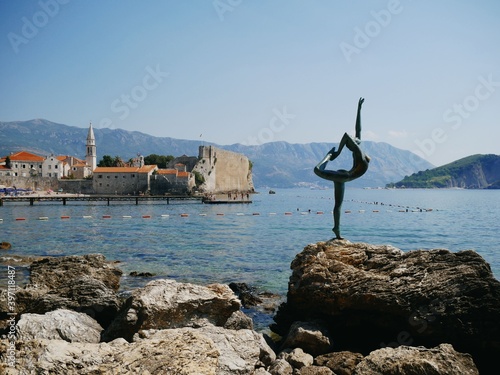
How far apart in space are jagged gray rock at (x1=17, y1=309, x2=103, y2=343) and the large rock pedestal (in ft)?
11.8

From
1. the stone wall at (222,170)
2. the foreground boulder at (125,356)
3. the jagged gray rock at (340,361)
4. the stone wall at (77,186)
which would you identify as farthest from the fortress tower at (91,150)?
the foreground boulder at (125,356)

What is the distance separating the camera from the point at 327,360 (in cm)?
623

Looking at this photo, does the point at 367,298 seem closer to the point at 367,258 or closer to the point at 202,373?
the point at 367,258

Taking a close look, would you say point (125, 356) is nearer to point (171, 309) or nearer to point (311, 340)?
point (171, 309)

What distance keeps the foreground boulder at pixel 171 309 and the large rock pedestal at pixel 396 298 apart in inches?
59.8

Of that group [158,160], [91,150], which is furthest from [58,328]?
[158,160]

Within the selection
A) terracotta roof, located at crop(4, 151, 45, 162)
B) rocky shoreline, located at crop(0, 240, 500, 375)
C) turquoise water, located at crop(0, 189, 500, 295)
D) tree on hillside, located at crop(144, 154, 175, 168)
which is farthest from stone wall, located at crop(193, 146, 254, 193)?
rocky shoreline, located at crop(0, 240, 500, 375)

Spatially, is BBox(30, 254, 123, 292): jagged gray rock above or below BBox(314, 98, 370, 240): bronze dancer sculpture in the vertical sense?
below

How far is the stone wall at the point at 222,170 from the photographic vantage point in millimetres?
94875

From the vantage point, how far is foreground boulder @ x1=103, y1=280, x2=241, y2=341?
21.0ft

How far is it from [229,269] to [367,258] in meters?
8.23

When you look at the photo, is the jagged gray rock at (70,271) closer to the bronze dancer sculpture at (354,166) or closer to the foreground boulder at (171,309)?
the foreground boulder at (171,309)

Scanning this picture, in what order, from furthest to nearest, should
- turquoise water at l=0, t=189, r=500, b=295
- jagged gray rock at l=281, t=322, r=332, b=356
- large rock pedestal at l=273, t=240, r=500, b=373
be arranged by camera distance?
turquoise water at l=0, t=189, r=500, b=295 < jagged gray rock at l=281, t=322, r=332, b=356 < large rock pedestal at l=273, t=240, r=500, b=373

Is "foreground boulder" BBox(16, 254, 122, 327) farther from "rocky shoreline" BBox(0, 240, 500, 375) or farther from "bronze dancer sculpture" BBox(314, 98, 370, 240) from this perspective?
"bronze dancer sculpture" BBox(314, 98, 370, 240)
